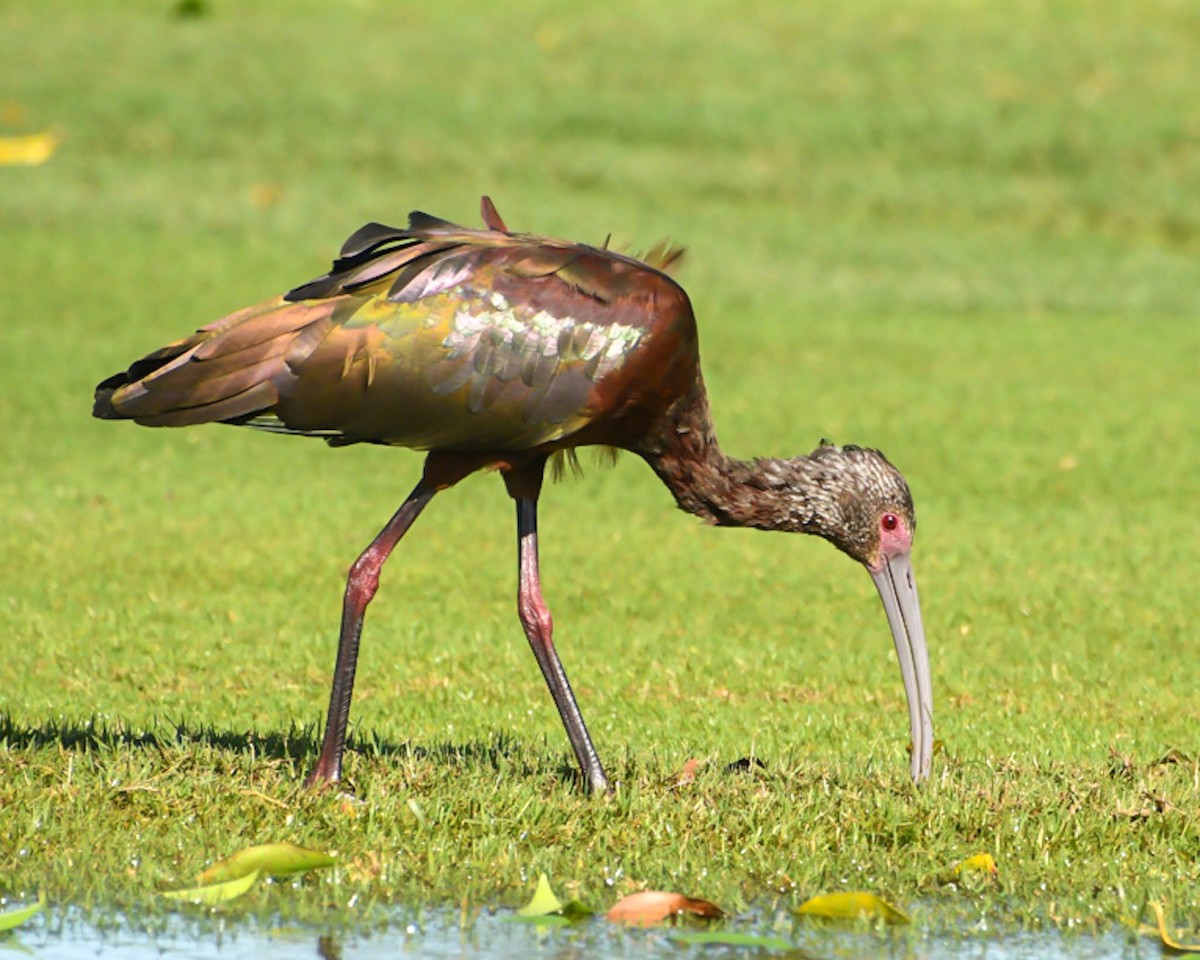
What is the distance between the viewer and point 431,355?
20.7ft

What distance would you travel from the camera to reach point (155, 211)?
1773cm

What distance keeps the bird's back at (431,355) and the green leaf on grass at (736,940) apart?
1748 millimetres

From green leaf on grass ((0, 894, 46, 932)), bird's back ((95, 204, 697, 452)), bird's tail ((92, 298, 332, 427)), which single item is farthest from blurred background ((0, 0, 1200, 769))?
green leaf on grass ((0, 894, 46, 932))

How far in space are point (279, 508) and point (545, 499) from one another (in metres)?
1.40

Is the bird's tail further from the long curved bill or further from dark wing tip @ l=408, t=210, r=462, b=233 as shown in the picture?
the long curved bill

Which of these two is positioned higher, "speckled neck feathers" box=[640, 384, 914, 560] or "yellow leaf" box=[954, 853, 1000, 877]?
"speckled neck feathers" box=[640, 384, 914, 560]

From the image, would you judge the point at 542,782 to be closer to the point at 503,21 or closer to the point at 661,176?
the point at 661,176

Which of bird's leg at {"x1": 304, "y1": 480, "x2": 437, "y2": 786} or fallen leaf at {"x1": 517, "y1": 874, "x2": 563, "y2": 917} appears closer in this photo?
fallen leaf at {"x1": 517, "y1": 874, "x2": 563, "y2": 917}

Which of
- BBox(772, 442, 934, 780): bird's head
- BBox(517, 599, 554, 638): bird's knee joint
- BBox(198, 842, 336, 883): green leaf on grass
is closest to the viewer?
BBox(198, 842, 336, 883): green leaf on grass

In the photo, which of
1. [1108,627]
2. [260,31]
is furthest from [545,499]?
[260,31]

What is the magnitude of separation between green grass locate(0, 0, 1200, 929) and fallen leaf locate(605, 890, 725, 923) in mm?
161

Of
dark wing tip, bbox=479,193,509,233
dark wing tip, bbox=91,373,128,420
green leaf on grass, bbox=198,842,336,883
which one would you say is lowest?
green leaf on grass, bbox=198,842,336,883

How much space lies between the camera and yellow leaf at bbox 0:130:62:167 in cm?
1878

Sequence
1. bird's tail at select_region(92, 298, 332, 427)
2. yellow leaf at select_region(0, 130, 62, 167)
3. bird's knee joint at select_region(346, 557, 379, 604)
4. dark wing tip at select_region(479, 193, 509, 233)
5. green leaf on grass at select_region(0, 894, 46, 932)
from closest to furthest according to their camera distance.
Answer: green leaf on grass at select_region(0, 894, 46, 932)
bird's tail at select_region(92, 298, 332, 427)
bird's knee joint at select_region(346, 557, 379, 604)
dark wing tip at select_region(479, 193, 509, 233)
yellow leaf at select_region(0, 130, 62, 167)
